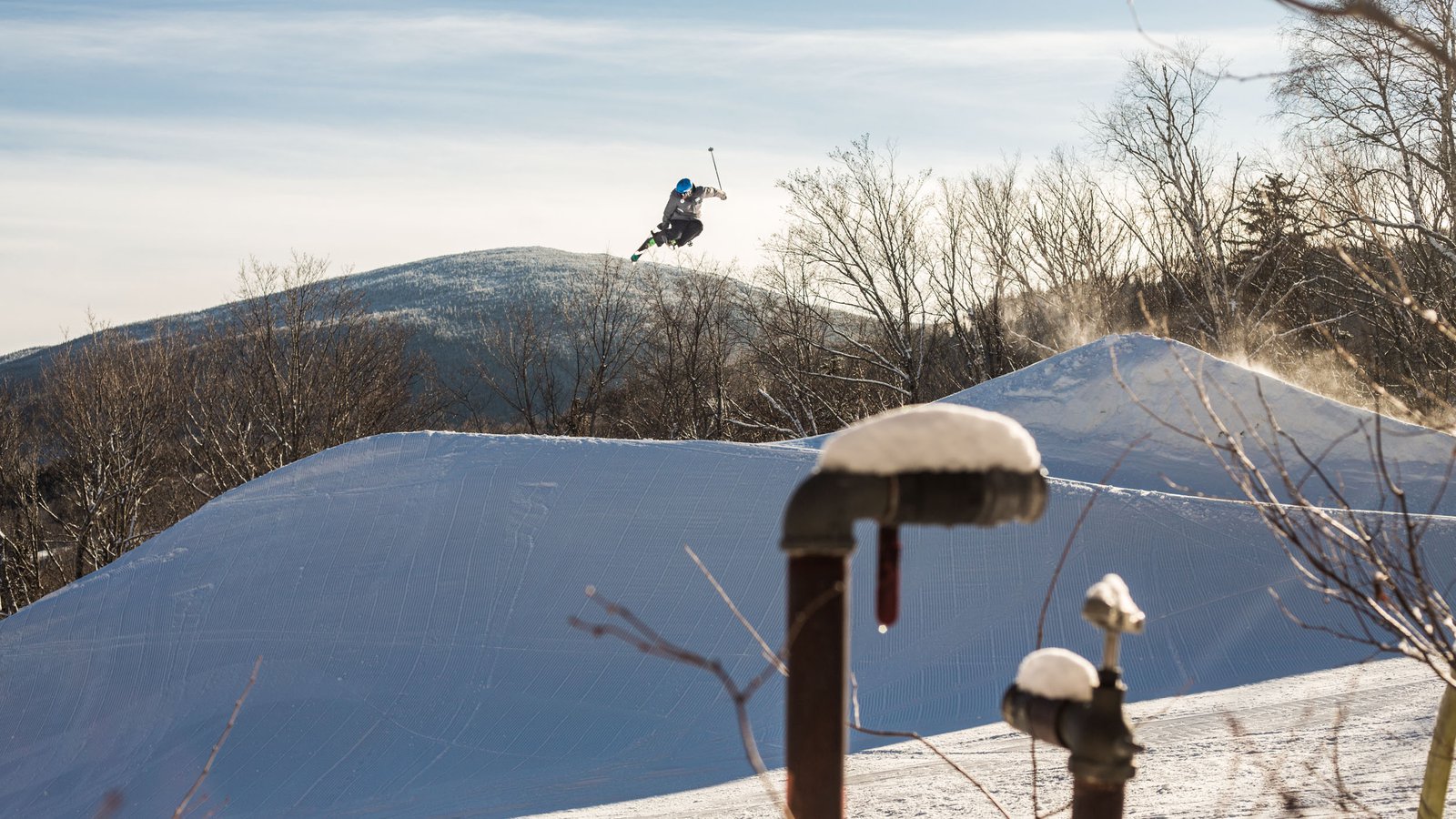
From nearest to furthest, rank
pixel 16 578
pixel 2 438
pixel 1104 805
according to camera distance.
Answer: pixel 1104 805, pixel 16 578, pixel 2 438

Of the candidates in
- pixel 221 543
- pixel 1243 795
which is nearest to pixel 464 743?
pixel 221 543

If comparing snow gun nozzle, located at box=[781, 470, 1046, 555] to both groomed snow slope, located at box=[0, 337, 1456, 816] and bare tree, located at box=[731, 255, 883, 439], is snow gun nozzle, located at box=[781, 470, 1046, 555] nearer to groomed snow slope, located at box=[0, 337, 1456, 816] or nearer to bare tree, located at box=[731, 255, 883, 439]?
groomed snow slope, located at box=[0, 337, 1456, 816]

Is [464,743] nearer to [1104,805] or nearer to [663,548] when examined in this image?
[663,548]

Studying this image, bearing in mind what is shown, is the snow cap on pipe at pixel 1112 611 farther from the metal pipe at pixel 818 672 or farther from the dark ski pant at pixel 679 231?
the dark ski pant at pixel 679 231

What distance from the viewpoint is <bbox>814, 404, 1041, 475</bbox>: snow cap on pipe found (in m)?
1.53

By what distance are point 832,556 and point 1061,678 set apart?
1.95 feet

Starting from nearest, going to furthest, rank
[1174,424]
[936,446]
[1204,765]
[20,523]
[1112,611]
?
[936,446] → [1112,611] → [1204,765] → [1174,424] → [20,523]

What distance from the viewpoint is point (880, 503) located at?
5.06 feet

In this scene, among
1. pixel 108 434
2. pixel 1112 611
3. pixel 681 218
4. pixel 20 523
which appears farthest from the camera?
pixel 20 523

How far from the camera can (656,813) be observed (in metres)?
7.15

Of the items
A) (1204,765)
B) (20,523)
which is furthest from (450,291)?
(1204,765)

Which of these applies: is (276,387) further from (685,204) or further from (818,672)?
(818,672)

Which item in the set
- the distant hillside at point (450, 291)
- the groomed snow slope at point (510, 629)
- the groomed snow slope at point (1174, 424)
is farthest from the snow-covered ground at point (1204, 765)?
the distant hillside at point (450, 291)

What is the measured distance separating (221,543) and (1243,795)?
366 inches
